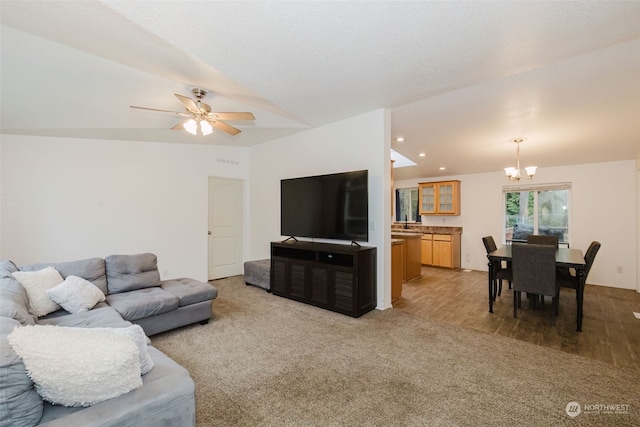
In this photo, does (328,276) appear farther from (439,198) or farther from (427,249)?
(439,198)

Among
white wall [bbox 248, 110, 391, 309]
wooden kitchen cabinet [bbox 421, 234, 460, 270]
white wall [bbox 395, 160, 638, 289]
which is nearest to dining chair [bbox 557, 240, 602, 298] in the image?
white wall [bbox 248, 110, 391, 309]

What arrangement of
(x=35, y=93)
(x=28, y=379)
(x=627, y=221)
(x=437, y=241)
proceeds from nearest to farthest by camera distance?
1. (x=28, y=379)
2. (x=35, y=93)
3. (x=627, y=221)
4. (x=437, y=241)

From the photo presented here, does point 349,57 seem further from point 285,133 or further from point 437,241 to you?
point 437,241

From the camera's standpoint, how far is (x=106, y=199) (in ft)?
14.3

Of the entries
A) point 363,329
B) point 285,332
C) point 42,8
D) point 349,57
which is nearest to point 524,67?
point 349,57

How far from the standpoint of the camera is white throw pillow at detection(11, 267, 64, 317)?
2.45 meters

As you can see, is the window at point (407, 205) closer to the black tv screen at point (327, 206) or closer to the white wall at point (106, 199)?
the black tv screen at point (327, 206)

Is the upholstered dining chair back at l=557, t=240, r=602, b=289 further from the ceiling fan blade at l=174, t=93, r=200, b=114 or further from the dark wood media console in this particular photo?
the ceiling fan blade at l=174, t=93, r=200, b=114

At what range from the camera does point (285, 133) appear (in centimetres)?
495

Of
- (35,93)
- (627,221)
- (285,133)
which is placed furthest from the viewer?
(627,221)

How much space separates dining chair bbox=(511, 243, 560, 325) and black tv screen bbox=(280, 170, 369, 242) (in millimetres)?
1885

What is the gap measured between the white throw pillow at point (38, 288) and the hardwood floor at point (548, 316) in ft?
12.5

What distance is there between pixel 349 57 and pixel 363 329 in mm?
2725

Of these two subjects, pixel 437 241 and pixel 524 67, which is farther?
pixel 437 241
